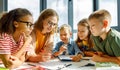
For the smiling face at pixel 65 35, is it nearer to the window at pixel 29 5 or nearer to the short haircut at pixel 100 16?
the short haircut at pixel 100 16

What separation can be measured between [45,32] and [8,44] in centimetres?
71

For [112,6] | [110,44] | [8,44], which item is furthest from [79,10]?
[8,44]

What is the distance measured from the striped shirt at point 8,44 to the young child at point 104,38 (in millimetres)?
559

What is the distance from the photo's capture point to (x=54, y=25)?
221 cm

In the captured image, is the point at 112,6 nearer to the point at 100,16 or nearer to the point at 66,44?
the point at 66,44

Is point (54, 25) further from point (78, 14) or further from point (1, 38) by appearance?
point (78, 14)

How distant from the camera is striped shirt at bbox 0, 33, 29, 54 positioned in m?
1.52

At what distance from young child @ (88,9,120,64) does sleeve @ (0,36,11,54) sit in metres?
0.64

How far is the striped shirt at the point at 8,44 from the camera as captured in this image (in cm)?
152

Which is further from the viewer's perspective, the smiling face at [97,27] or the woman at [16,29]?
the smiling face at [97,27]

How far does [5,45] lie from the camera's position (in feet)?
Result: 5.07

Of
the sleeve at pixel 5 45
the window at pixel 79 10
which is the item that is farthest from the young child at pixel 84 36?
the window at pixel 79 10

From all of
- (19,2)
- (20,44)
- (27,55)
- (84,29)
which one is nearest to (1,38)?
(20,44)

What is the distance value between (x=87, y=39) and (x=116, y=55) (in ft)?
3.19
